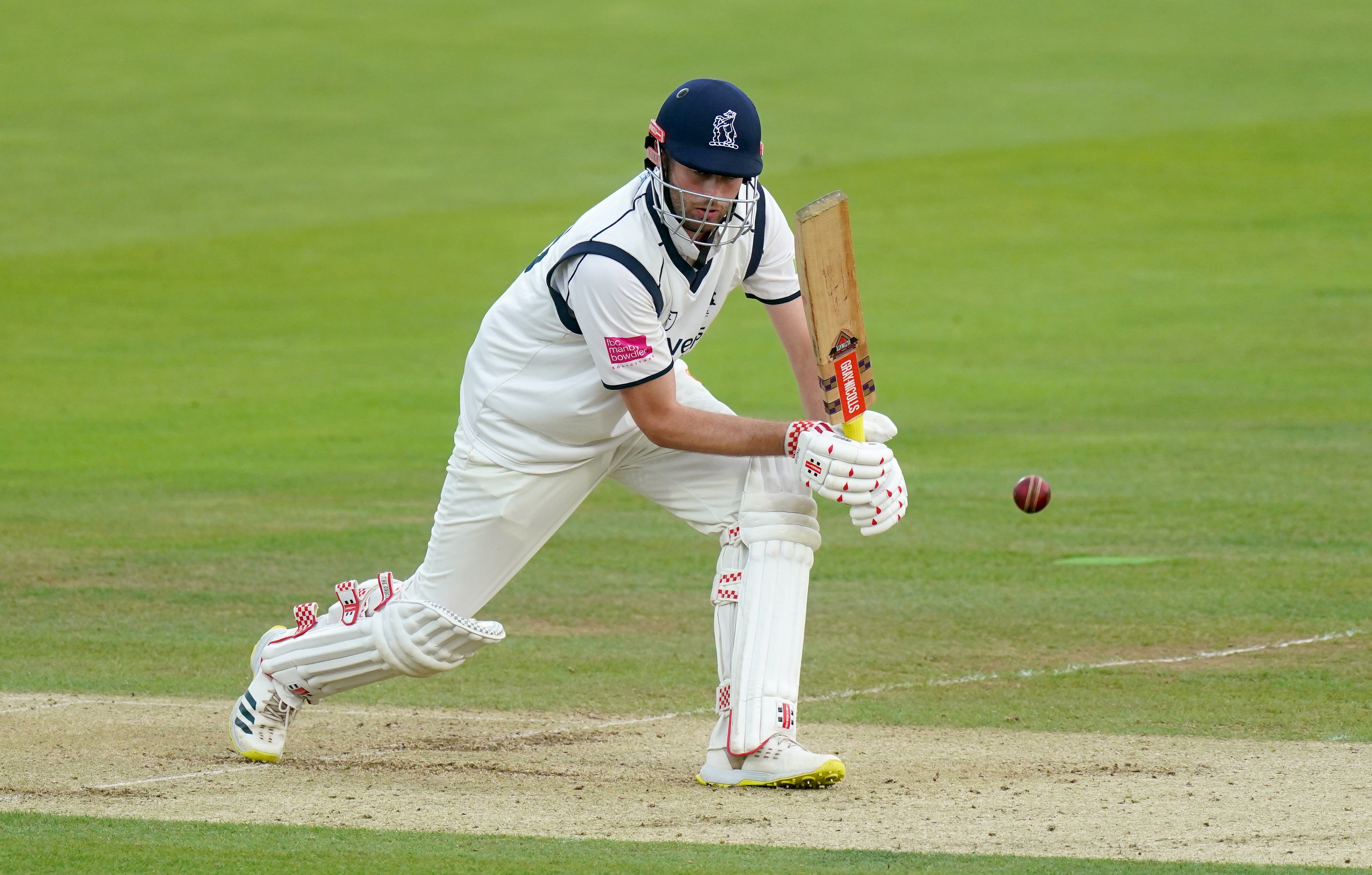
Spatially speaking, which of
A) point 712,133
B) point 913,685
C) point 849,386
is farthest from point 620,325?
point 913,685

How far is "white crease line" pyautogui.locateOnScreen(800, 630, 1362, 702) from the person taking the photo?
703cm

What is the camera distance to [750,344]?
19469 mm

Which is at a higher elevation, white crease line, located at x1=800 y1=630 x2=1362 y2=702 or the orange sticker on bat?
the orange sticker on bat

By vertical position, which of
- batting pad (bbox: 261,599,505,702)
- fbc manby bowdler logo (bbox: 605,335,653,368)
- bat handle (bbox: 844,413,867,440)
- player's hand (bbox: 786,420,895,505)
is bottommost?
batting pad (bbox: 261,599,505,702)

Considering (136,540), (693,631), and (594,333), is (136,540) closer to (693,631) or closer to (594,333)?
(693,631)

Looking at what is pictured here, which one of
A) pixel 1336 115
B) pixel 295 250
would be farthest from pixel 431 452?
pixel 1336 115

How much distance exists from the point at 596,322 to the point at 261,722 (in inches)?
68.9

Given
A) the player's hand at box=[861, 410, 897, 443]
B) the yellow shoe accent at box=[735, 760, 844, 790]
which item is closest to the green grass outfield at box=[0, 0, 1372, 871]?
the yellow shoe accent at box=[735, 760, 844, 790]

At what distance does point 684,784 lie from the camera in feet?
18.5

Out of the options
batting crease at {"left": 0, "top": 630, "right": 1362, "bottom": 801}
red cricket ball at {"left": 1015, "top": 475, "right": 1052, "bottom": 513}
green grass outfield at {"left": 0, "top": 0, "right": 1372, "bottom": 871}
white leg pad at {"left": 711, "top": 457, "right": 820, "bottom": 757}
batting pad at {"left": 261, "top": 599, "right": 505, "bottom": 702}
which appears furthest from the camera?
red cricket ball at {"left": 1015, "top": 475, "right": 1052, "bottom": 513}

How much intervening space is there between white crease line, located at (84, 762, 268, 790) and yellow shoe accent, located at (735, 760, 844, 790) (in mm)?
1562

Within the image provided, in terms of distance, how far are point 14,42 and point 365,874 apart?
3183 centimetres

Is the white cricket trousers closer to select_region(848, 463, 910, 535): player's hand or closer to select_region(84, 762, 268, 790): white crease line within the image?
select_region(848, 463, 910, 535): player's hand

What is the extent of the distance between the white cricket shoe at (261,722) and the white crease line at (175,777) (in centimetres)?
5
